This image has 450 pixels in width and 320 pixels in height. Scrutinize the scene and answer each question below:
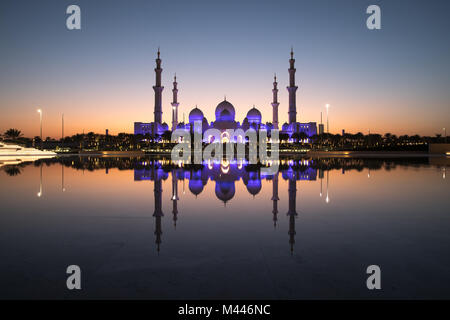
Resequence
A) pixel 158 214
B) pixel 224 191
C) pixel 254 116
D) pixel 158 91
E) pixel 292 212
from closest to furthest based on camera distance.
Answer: pixel 158 214, pixel 292 212, pixel 224 191, pixel 158 91, pixel 254 116

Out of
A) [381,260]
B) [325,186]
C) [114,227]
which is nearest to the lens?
[381,260]

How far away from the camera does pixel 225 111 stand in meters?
77.2

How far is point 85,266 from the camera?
11.5ft

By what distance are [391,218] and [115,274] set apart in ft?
15.5

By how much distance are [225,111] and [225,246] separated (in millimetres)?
74081

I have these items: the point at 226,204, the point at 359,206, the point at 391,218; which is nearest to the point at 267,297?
the point at 391,218

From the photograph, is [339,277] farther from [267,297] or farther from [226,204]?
[226,204]

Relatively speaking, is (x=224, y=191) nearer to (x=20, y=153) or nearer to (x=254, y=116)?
(x=20, y=153)

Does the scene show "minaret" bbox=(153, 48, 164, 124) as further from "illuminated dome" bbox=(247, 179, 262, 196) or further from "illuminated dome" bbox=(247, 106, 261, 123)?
"illuminated dome" bbox=(247, 179, 262, 196)

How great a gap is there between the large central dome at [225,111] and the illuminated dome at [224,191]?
219 feet

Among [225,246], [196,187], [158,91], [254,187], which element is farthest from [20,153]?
[225,246]

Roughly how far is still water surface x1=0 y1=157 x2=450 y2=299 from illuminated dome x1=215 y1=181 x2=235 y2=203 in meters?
0.15

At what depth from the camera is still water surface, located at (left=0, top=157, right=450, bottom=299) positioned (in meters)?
2.98

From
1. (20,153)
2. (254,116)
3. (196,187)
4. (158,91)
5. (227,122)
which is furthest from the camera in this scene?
(254,116)
